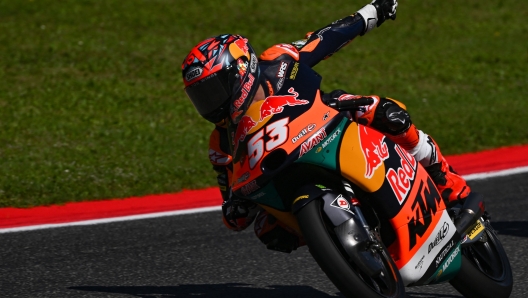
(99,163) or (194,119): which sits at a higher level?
(99,163)

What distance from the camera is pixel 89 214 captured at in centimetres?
750

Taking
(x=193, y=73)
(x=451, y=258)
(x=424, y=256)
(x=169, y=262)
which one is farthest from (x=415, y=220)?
(x=169, y=262)

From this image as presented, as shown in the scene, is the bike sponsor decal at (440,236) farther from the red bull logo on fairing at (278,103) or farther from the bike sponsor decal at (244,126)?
the bike sponsor decal at (244,126)

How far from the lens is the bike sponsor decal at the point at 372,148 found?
4273 millimetres

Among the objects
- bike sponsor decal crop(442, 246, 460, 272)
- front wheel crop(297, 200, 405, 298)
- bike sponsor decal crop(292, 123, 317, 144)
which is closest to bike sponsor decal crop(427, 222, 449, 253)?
bike sponsor decal crop(442, 246, 460, 272)

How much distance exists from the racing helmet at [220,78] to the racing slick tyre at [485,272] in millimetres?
1575

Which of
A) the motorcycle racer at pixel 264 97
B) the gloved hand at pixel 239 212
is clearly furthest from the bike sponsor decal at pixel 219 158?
the gloved hand at pixel 239 212

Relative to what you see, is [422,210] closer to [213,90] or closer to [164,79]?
[213,90]

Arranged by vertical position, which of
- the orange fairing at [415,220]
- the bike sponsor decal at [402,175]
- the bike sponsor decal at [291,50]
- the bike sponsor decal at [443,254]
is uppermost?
the bike sponsor decal at [291,50]

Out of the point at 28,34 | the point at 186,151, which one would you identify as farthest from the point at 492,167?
the point at 28,34

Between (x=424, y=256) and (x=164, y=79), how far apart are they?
30.3 ft

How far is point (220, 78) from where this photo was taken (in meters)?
4.23

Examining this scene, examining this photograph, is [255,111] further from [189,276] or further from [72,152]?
[72,152]

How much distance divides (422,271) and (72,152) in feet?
19.5
